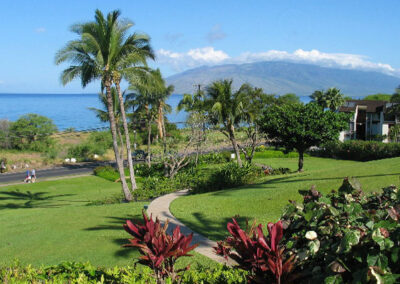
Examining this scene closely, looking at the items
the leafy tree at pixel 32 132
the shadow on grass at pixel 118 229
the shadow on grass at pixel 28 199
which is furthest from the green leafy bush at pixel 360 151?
the leafy tree at pixel 32 132

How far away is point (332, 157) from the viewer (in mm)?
40250

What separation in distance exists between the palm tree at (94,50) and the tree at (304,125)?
1192cm

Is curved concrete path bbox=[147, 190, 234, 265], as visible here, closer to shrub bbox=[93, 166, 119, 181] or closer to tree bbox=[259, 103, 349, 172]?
tree bbox=[259, 103, 349, 172]

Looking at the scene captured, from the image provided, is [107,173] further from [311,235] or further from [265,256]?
[311,235]

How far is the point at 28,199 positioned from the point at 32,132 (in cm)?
3365

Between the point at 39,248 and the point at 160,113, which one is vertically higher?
the point at 160,113

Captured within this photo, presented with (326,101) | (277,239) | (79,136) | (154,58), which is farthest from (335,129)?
(79,136)

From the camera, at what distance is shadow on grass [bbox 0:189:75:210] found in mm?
20562

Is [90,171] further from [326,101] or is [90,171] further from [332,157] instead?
[326,101]

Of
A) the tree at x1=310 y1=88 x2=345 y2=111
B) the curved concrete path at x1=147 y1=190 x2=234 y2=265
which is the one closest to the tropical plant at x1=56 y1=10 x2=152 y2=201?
the curved concrete path at x1=147 y1=190 x2=234 y2=265

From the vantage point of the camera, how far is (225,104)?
92.4 ft

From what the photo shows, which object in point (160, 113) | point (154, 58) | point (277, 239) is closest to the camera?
point (277, 239)

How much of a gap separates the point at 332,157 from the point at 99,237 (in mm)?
34558

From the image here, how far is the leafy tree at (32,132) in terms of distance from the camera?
170 feet
